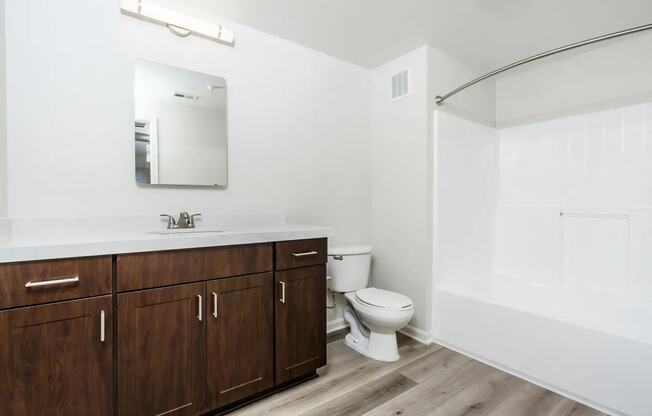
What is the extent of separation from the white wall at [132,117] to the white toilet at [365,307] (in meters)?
0.26

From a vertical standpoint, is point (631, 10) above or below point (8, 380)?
above

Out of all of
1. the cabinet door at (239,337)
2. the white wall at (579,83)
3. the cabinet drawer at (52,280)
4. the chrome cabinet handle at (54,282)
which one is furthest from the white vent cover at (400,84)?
the chrome cabinet handle at (54,282)

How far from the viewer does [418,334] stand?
7.82 feet

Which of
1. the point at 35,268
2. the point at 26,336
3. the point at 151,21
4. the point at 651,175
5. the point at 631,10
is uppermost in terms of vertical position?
the point at 631,10

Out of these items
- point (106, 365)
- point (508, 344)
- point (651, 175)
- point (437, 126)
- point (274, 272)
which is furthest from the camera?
point (437, 126)

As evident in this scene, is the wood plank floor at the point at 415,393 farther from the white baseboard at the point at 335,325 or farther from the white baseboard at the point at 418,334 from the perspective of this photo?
the white baseboard at the point at 335,325

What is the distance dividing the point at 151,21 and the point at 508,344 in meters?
2.87

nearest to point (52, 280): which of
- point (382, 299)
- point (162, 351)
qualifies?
point (162, 351)

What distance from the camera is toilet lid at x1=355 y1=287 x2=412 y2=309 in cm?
200

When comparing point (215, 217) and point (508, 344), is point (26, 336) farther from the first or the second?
point (508, 344)

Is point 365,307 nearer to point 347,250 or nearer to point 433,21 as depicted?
point 347,250

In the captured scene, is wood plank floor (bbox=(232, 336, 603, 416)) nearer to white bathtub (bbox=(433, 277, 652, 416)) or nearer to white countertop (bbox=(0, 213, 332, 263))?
Answer: white bathtub (bbox=(433, 277, 652, 416))

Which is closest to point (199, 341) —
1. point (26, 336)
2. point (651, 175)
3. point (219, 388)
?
point (219, 388)

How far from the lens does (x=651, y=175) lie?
2104 millimetres
